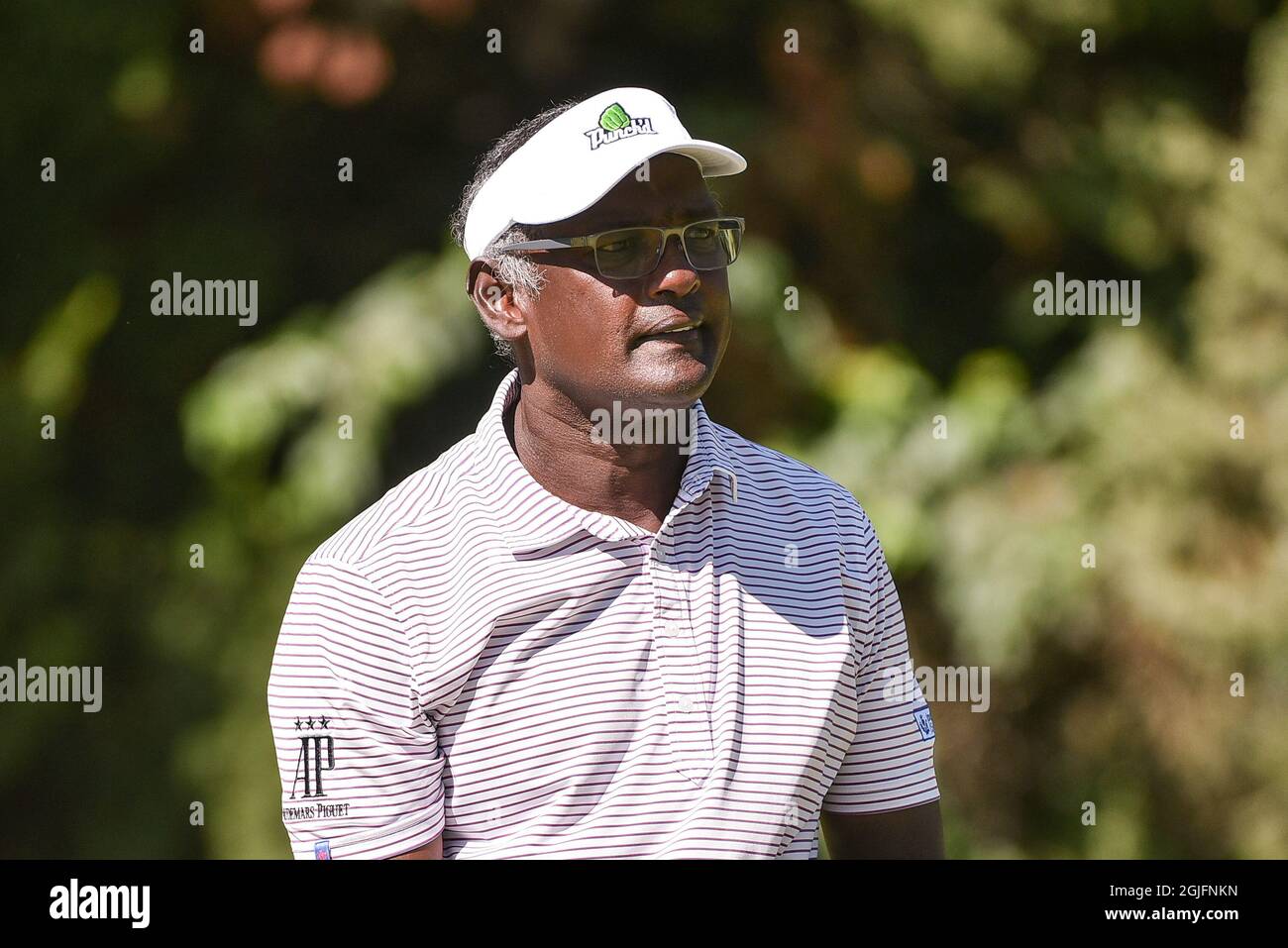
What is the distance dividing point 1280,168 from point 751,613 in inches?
99.4

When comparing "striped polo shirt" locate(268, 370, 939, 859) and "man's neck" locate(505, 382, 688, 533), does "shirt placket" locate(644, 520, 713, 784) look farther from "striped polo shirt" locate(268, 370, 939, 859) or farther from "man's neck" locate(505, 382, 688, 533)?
"man's neck" locate(505, 382, 688, 533)

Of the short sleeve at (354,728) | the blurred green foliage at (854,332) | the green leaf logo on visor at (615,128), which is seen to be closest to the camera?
the short sleeve at (354,728)

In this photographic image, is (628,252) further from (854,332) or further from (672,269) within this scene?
(854,332)

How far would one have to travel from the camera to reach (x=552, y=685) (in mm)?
1498

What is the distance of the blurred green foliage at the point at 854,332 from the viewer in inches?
128

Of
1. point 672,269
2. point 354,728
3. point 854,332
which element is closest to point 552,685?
point 354,728

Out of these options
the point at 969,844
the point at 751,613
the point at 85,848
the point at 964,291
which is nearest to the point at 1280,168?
the point at 964,291

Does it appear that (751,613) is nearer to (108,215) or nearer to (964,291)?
(964,291)

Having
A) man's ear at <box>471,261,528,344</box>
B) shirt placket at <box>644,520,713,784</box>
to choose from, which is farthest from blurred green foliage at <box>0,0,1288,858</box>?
shirt placket at <box>644,520,713,784</box>

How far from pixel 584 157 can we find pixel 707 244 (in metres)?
0.18

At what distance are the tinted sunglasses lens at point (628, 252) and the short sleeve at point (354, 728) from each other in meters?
0.47

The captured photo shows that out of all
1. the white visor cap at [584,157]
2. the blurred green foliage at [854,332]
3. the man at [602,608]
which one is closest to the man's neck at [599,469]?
the man at [602,608]

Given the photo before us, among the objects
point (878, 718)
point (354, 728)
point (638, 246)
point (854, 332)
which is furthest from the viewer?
point (854, 332)

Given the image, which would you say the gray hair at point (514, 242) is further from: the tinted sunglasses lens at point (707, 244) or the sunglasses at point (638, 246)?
the tinted sunglasses lens at point (707, 244)
